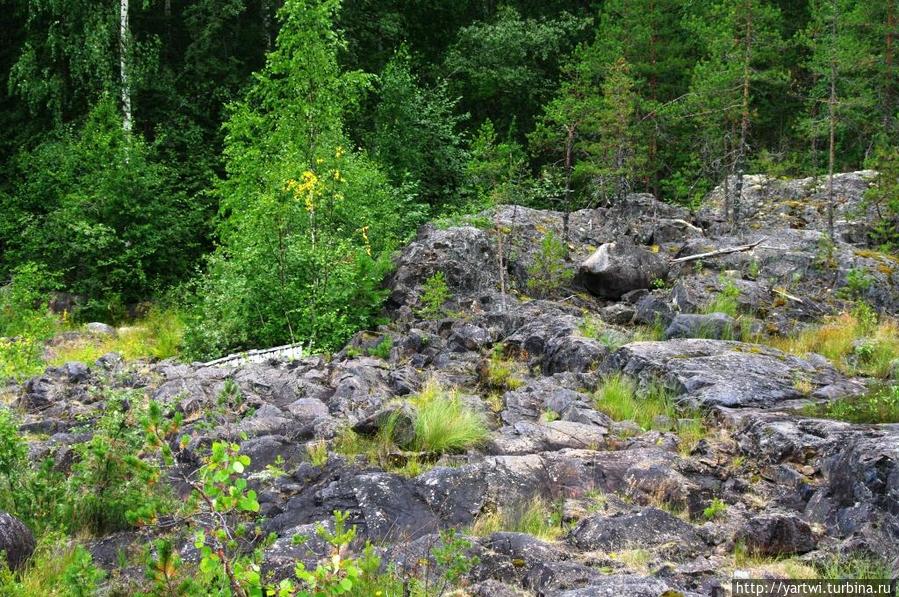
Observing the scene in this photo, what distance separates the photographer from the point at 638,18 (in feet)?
80.1

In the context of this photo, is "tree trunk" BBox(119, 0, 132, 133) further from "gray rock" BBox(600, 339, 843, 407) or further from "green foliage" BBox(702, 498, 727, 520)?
"green foliage" BBox(702, 498, 727, 520)

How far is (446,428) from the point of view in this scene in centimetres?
642

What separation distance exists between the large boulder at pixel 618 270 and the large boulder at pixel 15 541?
10206mm

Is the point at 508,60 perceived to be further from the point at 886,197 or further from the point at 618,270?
the point at 618,270

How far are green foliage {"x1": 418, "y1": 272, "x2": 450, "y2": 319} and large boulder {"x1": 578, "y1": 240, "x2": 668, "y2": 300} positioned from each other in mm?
2768

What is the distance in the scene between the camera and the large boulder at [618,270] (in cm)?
1317

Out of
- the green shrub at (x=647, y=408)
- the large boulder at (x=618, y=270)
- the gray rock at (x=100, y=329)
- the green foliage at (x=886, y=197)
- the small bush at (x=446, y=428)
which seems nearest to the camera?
the small bush at (x=446, y=428)

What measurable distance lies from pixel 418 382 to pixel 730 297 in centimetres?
517

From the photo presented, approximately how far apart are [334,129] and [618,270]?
17.5ft

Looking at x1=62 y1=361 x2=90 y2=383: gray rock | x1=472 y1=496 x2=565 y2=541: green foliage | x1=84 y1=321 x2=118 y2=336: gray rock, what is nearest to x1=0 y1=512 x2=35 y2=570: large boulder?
x1=472 y1=496 x2=565 y2=541: green foliage

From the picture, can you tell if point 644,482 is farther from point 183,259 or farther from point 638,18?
point 638,18

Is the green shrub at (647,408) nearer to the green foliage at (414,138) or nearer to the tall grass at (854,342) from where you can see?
the tall grass at (854,342)

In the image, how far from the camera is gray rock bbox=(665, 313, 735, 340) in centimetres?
993

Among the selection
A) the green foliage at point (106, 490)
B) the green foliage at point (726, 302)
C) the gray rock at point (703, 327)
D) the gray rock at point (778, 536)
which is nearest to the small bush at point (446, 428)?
the green foliage at point (106, 490)
